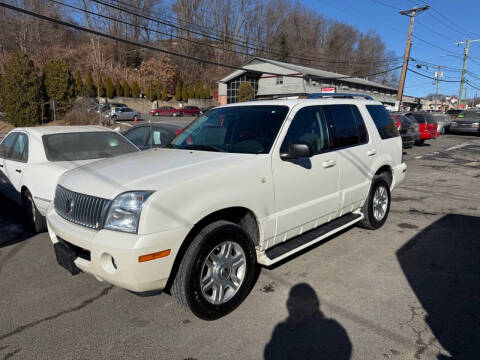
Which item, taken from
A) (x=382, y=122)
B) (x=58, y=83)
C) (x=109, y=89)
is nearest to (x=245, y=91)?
(x=109, y=89)

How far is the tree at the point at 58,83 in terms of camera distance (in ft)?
103

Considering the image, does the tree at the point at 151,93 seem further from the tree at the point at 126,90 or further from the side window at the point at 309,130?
the side window at the point at 309,130

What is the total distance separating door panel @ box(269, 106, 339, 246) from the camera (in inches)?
136

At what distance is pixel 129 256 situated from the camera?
248 cm

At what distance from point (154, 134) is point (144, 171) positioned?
4.96 meters

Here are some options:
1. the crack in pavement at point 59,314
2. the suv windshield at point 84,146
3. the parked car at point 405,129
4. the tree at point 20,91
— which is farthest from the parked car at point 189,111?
the crack in pavement at point 59,314

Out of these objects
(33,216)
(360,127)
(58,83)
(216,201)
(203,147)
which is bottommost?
(33,216)

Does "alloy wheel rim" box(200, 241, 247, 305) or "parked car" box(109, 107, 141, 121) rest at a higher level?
"parked car" box(109, 107, 141, 121)

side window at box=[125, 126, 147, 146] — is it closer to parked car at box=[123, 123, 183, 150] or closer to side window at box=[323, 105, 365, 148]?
parked car at box=[123, 123, 183, 150]

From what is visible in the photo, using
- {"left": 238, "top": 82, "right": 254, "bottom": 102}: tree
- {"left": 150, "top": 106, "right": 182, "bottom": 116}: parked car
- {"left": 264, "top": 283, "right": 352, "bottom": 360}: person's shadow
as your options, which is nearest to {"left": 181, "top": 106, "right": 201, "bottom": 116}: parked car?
{"left": 150, "top": 106, "right": 182, "bottom": 116}: parked car

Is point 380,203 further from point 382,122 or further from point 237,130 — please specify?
point 237,130

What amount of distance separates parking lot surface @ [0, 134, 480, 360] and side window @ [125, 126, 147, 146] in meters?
3.44

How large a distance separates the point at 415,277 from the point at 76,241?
11.2 ft

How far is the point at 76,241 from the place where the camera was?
2805mm
